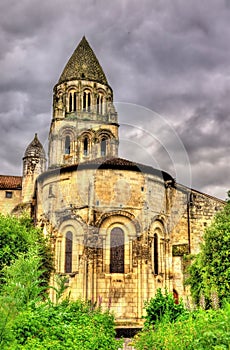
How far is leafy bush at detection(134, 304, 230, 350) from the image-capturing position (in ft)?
22.8

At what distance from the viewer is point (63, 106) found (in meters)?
41.7

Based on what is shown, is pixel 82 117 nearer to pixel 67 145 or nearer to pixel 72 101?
pixel 72 101

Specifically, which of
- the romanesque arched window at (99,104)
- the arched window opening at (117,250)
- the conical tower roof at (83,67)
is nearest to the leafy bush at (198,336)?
the arched window opening at (117,250)

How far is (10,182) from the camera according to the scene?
147 feet

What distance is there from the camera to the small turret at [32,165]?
139 ft

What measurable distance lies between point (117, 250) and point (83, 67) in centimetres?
2219

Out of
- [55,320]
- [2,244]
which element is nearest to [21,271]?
[55,320]

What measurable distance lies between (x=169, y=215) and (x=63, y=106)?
1672 centimetres

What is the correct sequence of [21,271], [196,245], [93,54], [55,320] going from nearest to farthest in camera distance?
[55,320]
[21,271]
[196,245]
[93,54]

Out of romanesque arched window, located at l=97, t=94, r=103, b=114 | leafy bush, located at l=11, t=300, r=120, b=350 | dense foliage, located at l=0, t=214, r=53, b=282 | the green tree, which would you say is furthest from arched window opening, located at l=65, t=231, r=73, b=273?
romanesque arched window, located at l=97, t=94, r=103, b=114

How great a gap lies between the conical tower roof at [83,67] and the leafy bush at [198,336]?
3457 centimetres

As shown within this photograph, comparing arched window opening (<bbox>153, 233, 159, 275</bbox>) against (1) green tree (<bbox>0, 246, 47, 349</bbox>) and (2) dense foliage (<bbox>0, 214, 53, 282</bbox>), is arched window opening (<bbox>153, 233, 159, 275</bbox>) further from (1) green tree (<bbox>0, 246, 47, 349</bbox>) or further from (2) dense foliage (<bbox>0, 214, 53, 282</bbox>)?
(1) green tree (<bbox>0, 246, 47, 349</bbox>)

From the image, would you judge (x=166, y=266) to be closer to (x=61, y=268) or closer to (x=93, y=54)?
(x=61, y=268)

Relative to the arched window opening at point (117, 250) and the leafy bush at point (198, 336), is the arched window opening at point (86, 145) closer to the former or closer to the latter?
the arched window opening at point (117, 250)
